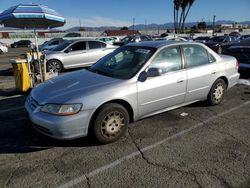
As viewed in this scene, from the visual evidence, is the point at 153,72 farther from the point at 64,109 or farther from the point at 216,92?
the point at 216,92

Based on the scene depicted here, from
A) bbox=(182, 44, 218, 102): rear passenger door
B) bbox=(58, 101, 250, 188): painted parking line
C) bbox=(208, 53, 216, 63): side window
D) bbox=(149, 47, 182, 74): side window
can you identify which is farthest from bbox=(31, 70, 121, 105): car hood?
bbox=(208, 53, 216, 63): side window

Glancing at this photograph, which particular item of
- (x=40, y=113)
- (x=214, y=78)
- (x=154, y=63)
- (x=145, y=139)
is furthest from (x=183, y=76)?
(x=40, y=113)

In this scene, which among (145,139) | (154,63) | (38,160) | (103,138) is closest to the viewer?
(38,160)

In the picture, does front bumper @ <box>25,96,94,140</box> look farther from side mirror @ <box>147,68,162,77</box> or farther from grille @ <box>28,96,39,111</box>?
side mirror @ <box>147,68,162,77</box>

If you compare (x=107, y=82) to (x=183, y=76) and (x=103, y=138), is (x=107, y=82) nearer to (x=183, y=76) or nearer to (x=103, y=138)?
(x=103, y=138)

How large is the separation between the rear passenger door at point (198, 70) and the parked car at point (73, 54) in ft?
21.3

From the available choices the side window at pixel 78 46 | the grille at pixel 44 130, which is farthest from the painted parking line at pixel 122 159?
the side window at pixel 78 46

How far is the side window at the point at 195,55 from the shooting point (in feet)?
15.7

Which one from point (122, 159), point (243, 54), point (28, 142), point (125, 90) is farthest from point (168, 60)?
point (243, 54)

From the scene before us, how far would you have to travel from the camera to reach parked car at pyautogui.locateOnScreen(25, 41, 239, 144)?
350 centimetres

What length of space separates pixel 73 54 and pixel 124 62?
20.7 feet

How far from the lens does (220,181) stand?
290cm

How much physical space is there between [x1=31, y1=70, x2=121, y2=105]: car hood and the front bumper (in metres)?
0.22

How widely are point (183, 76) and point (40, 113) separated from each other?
263 centimetres
